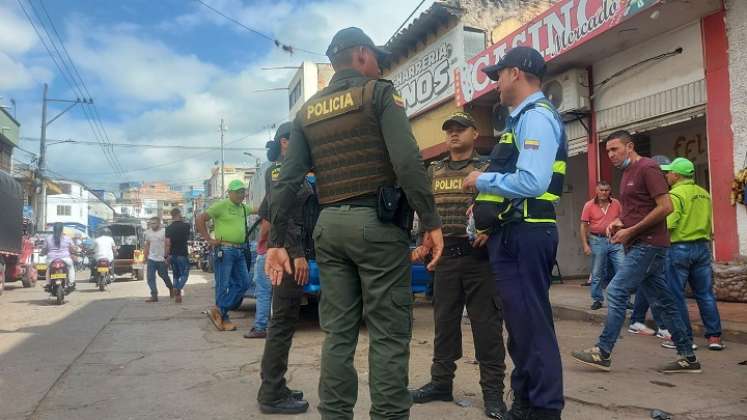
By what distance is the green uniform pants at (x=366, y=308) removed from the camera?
94.6 inches

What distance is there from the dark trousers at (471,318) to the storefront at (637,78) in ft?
18.4

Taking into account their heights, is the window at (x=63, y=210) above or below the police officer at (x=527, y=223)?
above

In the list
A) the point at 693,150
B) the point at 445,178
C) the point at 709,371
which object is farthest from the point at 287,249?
the point at 693,150

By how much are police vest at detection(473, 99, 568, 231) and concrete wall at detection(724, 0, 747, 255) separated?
18.9 ft

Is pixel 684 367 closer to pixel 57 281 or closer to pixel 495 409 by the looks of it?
pixel 495 409

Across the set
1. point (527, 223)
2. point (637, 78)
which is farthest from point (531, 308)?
point (637, 78)

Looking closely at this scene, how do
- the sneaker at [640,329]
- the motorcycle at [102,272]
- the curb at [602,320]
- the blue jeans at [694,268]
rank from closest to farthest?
the blue jeans at [694,268]
the curb at [602,320]
the sneaker at [640,329]
the motorcycle at [102,272]

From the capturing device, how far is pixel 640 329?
5.95 meters

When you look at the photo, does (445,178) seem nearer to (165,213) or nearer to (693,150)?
(693,150)

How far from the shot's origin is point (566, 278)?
1216cm

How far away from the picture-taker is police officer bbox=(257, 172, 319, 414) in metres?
3.22

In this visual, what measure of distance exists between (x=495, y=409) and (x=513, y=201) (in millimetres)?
1321

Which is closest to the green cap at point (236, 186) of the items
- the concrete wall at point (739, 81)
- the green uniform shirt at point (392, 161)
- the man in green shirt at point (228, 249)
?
the man in green shirt at point (228, 249)

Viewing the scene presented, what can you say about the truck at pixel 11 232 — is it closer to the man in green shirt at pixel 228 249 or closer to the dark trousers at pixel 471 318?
the man in green shirt at pixel 228 249
